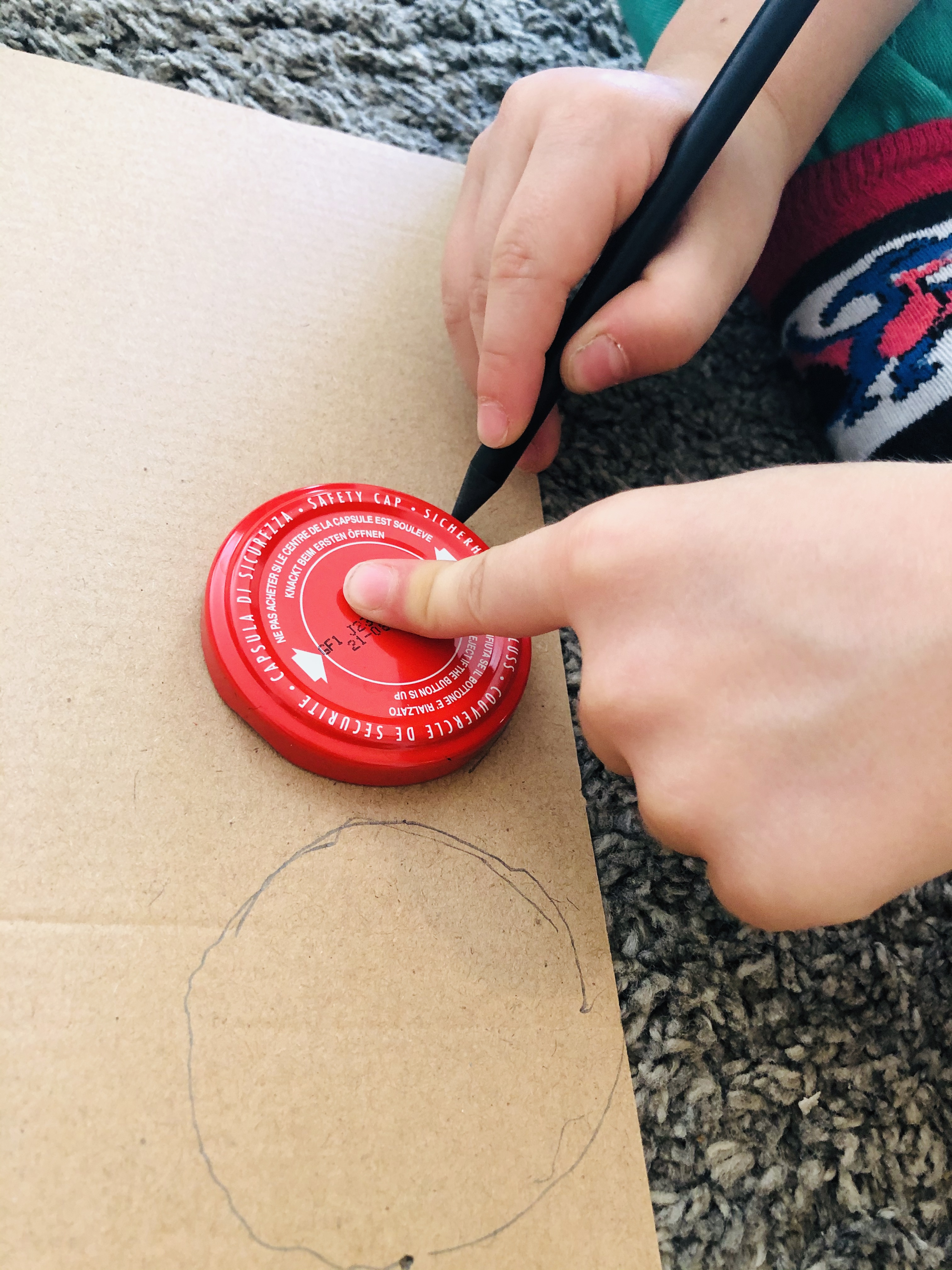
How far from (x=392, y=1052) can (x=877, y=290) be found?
0.62 meters

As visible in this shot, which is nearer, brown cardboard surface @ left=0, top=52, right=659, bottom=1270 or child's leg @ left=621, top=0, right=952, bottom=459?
brown cardboard surface @ left=0, top=52, right=659, bottom=1270

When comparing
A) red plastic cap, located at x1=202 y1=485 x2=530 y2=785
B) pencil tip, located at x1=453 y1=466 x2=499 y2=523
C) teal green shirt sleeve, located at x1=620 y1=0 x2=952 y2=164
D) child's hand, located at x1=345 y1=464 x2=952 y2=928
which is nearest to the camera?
child's hand, located at x1=345 y1=464 x2=952 y2=928

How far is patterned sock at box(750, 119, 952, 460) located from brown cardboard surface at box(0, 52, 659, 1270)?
269mm

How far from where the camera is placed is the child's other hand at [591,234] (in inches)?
19.8

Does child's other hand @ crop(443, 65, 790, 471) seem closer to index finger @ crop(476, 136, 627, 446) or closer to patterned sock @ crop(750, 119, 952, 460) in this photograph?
index finger @ crop(476, 136, 627, 446)

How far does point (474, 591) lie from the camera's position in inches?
17.3

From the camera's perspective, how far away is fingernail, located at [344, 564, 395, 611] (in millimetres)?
473

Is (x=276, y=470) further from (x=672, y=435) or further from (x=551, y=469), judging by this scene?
(x=672, y=435)

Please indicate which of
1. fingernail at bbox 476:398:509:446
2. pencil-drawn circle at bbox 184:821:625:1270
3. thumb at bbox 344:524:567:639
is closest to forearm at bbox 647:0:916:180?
fingernail at bbox 476:398:509:446

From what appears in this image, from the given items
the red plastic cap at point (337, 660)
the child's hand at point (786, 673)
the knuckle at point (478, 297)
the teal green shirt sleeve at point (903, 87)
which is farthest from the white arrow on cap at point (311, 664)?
the teal green shirt sleeve at point (903, 87)

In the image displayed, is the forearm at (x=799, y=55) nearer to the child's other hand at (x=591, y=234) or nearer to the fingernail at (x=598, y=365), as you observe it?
the child's other hand at (x=591, y=234)

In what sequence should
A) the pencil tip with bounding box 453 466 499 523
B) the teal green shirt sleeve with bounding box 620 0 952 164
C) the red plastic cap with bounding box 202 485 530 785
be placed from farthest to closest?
the teal green shirt sleeve with bounding box 620 0 952 164 → the pencil tip with bounding box 453 466 499 523 → the red plastic cap with bounding box 202 485 530 785

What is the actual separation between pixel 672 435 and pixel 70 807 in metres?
0.48

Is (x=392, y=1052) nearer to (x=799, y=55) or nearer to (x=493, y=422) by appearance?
(x=493, y=422)
